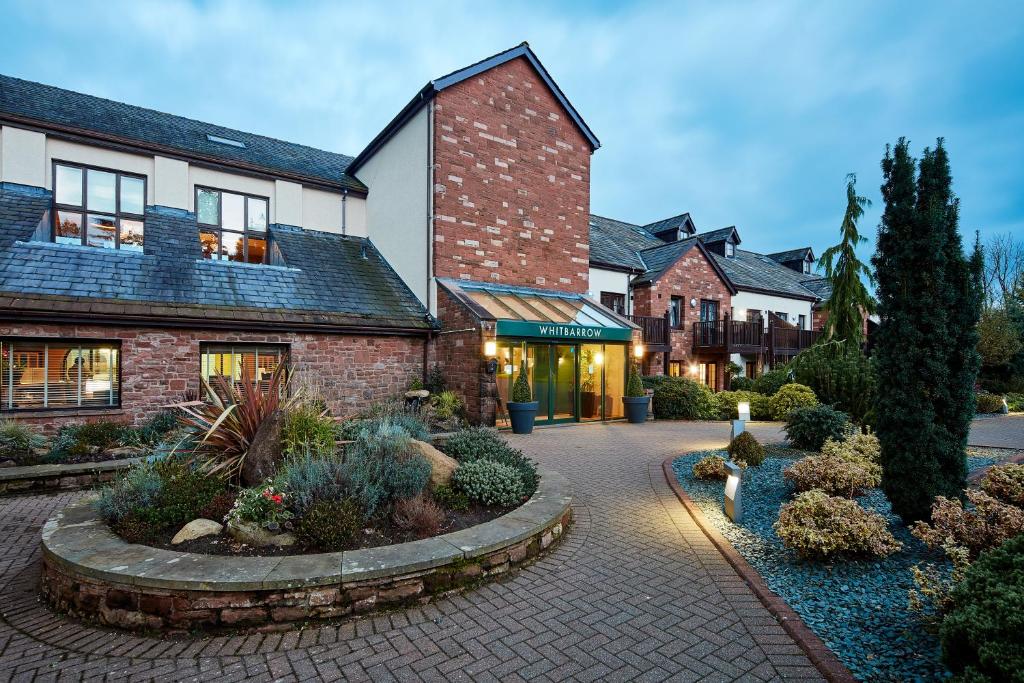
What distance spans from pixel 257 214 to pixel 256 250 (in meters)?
1.04

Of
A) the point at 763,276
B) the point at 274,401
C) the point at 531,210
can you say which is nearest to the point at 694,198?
the point at 763,276

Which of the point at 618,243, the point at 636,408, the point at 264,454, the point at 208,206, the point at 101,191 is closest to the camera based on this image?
the point at 264,454

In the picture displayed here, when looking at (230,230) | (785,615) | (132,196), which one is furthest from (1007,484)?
(132,196)

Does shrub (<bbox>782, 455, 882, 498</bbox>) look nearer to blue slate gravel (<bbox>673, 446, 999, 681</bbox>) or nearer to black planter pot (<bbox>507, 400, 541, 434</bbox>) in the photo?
blue slate gravel (<bbox>673, 446, 999, 681</bbox>)

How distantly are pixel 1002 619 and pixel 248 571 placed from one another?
13.7 feet

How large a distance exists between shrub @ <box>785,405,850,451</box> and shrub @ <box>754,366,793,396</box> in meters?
6.98

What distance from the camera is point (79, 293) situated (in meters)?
9.29

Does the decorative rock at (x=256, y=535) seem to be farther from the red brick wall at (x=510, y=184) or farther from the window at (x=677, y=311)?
the window at (x=677, y=311)

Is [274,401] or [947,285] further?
[274,401]

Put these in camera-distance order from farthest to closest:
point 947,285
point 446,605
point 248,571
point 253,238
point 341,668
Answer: point 253,238 → point 947,285 → point 446,605 → point 248,571 → point 341,668

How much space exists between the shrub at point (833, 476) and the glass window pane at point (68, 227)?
47.4ft

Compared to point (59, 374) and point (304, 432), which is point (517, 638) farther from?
point (59, 374)

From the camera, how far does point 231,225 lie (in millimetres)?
12789

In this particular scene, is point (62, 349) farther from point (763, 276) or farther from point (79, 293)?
point (763, 276)
